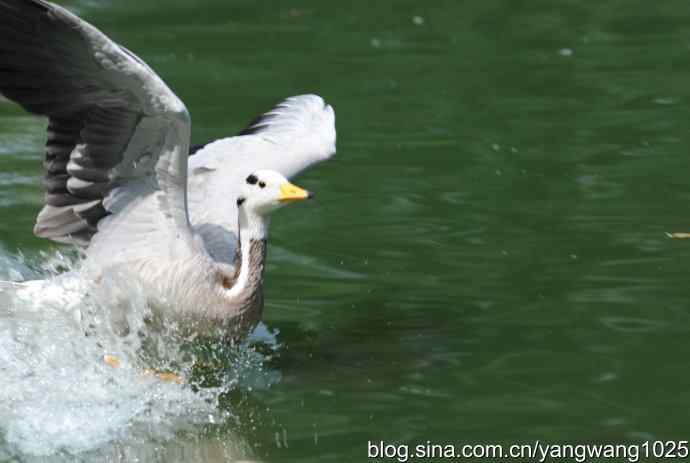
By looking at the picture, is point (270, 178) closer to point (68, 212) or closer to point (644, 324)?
point (68, 212)

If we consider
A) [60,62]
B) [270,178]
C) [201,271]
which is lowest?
[201,271]

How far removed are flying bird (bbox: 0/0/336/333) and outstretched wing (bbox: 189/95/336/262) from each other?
0.13 feet

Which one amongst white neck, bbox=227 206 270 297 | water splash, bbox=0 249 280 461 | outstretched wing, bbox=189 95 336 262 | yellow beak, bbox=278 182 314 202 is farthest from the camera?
outstretched wing, bbox=189 95 336 262

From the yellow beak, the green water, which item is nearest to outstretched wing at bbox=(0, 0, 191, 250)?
the yellow beak

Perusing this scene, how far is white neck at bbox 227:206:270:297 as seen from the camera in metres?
7.12

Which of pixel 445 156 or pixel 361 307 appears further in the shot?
pixel 445 156

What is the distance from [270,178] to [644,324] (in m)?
2.02

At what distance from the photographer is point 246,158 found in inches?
323

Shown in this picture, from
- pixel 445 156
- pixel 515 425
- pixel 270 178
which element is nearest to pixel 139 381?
pixel 270 178

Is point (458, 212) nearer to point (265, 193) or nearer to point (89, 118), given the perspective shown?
point (265, 193)

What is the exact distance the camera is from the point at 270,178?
706 cm

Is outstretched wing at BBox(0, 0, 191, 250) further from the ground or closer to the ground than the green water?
further from the ground

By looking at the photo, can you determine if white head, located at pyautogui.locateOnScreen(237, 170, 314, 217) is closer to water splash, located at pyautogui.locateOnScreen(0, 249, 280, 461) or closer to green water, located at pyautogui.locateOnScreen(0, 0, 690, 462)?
water splash, located at pyautogui.locateOnScreen(0, 249, 280, 461)

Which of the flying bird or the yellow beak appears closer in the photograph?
the flying bird
